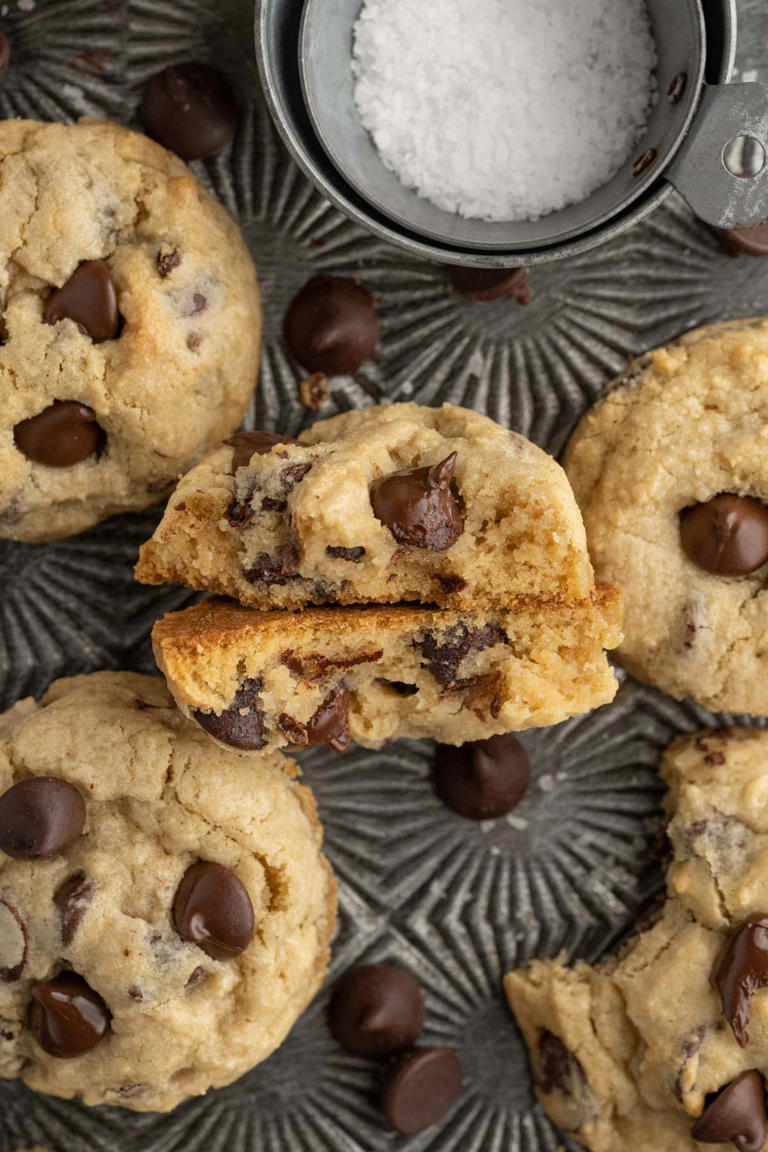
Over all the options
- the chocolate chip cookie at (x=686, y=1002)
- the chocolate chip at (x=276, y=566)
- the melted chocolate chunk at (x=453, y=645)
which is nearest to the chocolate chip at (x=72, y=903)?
the chocolate chip at (x=276, y=566)

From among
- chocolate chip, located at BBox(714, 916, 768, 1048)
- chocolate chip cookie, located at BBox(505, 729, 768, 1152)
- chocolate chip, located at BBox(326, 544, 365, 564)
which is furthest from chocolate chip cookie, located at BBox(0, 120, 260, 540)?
chocolate chip, located at BBox(714, 916, 768, 1048)

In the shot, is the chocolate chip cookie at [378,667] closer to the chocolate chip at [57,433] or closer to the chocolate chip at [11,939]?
the chocolate chip at [57,433]

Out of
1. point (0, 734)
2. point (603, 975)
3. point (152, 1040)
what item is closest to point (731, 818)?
point (603, 975)

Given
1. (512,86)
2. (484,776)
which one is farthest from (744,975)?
(512,86)

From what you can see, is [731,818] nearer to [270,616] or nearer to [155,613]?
[270,616]

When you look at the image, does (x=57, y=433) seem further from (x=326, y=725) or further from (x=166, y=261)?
(x=326, y=725)

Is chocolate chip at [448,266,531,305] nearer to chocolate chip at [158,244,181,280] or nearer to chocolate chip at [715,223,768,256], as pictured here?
chocolate chip at [715,223,768,256]
